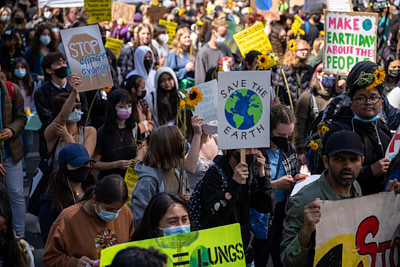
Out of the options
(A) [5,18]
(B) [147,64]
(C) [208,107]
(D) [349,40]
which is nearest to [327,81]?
(D) [349,40]

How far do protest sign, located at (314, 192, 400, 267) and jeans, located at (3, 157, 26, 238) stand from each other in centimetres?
455

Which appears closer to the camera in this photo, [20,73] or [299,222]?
[299,222]

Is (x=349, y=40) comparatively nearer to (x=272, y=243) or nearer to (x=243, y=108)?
(x=272, y=243)

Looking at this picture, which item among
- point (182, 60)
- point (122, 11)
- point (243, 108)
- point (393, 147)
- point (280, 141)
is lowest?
point (182, 60)

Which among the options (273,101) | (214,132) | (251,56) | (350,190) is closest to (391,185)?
(350,190)

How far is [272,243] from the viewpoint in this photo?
6074mm

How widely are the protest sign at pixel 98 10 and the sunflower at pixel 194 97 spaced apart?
5.03 m

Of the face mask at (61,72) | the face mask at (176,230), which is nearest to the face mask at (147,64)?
the face mask at (61,72)

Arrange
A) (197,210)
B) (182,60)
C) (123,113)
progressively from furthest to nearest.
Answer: (182,60) → (123,113) → (197,210)

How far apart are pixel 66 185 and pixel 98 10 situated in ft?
17.6

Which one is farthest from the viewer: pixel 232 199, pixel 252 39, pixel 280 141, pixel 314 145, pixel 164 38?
pixel 164 38

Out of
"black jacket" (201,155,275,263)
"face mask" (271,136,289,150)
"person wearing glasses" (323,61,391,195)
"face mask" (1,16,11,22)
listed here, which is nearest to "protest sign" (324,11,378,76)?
"face mask" (271,136,289,150)

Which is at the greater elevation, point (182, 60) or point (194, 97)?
point (194, 97)

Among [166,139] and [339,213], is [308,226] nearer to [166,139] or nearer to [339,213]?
[339,213]
